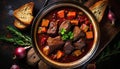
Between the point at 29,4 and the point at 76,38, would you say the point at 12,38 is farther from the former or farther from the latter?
the point at 76,38

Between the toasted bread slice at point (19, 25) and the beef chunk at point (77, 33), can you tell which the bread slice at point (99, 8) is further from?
the toasted bread slice at point (19, 25)

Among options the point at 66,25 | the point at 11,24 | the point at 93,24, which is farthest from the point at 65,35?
the point at 11,24

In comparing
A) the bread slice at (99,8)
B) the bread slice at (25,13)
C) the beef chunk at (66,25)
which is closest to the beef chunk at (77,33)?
the beef chunk at (66,25)

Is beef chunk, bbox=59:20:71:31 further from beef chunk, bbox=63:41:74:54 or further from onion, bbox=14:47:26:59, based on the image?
onion, bbox=14:47:26:59

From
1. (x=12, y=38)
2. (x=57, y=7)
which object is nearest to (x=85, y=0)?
(x=57, y=7)

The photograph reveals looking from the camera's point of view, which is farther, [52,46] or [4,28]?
[4,28]
